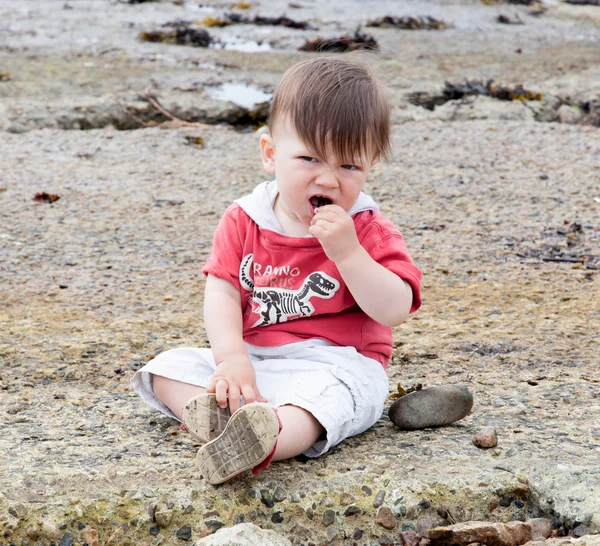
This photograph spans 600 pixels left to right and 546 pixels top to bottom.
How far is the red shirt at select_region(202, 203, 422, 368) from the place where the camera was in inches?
88.4

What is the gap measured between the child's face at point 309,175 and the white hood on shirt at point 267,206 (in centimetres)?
10

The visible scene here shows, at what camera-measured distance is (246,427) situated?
1.84 meters

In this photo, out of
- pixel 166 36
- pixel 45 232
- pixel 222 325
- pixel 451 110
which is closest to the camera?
pixel 222 325

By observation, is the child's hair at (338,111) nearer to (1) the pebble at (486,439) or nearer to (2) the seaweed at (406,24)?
(1) the pebble at (486,439)

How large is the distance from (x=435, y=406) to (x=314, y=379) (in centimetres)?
37

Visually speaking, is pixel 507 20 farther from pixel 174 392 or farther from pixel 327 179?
pixel 174 392

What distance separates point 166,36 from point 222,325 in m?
7.79

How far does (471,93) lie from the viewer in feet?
23.1

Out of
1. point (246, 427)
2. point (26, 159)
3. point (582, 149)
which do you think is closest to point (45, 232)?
point (26, 159)

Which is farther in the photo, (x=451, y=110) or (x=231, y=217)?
(x=451, y=110)

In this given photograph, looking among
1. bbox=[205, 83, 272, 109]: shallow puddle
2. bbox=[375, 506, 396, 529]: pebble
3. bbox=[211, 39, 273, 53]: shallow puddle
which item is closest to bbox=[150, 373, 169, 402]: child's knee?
bbox=[375, 506, 396, 529]: pebble

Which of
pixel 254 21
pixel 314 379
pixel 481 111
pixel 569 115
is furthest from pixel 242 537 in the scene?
pixel 254 21

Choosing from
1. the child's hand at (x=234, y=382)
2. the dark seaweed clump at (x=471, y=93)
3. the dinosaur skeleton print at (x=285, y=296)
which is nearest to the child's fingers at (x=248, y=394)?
the child's hand at (x=234, y=382)

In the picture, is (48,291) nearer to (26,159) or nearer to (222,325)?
(222,325)
